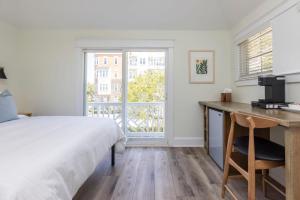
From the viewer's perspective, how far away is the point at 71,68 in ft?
12.6

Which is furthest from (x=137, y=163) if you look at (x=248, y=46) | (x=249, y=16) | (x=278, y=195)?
(x=249, y=16)

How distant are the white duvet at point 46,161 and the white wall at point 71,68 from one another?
2032 mm

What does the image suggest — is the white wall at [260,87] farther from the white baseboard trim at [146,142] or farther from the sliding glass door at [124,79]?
the white baseboard trim at [146,142]

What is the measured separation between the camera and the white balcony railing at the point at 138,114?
417 centimetres

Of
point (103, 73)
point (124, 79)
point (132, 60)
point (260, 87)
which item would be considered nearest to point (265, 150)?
point (260, 87)

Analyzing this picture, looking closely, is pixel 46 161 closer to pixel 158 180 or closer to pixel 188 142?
pixel 158 180

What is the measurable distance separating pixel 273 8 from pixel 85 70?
3.13 meters

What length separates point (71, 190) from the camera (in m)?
1.33

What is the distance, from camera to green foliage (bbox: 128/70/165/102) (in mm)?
3969

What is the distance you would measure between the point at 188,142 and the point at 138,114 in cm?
120

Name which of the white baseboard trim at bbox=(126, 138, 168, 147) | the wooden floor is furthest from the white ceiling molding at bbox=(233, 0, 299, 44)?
the white baseboard trim at bbox=(126, 138, 168, 147)

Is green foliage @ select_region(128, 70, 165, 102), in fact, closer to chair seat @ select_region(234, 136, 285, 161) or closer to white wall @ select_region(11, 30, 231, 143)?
white wall @ select_region(11, 30, 231, 143)

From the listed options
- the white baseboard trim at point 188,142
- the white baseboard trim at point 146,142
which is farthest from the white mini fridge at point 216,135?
the white baseboard trim at point 146,142

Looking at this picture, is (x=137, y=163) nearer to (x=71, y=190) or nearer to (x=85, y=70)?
(x=71, y=190)
